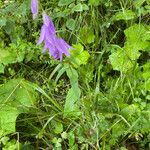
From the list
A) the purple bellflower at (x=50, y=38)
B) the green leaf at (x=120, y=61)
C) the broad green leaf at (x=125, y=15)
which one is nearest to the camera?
the purple bellflower at (x=50, y=38)

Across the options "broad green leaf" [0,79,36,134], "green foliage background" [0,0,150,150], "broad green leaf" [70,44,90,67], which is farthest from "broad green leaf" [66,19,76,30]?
"broad green leaf" [0,79,36,134]

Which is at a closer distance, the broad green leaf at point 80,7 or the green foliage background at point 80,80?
the green foliage background at point 80,80

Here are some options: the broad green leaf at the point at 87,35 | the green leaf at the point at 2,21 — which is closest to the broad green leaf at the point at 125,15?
the broad green leaf at the point at 87,35

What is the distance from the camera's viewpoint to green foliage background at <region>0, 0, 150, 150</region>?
1750mm

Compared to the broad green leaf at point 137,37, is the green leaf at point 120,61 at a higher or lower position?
lower

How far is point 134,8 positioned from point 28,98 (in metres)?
0.81

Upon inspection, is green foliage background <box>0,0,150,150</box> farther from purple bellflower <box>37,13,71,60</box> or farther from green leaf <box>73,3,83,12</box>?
purple bellflower <box>37,13,71,60</box>

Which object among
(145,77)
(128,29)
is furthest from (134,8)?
(145,77)

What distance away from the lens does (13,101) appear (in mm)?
1849

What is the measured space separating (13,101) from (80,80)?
1.16 feet

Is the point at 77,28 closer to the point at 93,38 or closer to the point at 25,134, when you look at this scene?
the point at 93,38

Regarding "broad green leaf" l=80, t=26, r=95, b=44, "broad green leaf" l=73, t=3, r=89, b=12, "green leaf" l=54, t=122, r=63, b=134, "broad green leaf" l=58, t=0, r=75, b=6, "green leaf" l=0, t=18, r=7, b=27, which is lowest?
"green leaf" l=54, t=122, r=63, b=134

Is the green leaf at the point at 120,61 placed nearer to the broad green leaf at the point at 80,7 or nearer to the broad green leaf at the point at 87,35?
the broad green leaf at the point at 87,35

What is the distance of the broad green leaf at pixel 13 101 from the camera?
1.75 m
